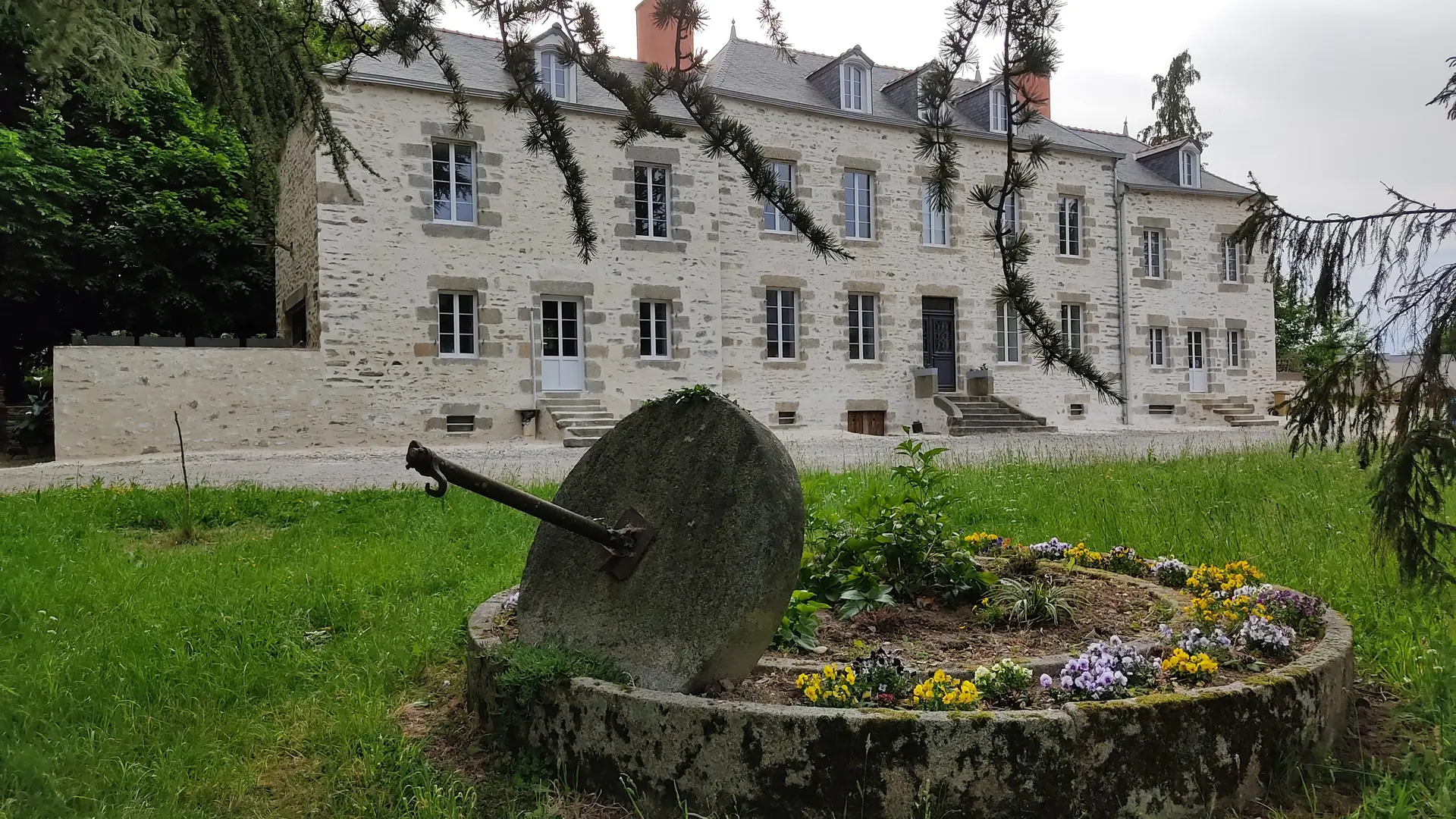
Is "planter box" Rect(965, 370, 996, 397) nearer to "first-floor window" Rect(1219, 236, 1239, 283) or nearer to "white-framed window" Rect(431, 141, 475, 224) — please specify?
"first-floor window" Rect(1219, 236, 1239, 283)

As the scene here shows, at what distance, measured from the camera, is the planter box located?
18.8 metres

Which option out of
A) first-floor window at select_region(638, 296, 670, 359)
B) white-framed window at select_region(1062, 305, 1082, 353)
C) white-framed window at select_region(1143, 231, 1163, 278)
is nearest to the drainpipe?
white-framed window at select_region(1143, 231, 1163, 278)

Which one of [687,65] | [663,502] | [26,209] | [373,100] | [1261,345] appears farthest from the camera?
[1261,345]

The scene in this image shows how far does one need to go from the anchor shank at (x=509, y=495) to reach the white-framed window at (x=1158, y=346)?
2131 cm

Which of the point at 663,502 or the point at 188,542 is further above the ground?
the point at 663,502

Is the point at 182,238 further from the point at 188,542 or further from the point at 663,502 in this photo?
the point at 663,502

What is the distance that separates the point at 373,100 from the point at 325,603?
474 inches

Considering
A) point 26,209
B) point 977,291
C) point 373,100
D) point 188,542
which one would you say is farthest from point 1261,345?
point 26,209

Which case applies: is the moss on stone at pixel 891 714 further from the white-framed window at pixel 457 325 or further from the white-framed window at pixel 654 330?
the white-framed window at pixel 654 330

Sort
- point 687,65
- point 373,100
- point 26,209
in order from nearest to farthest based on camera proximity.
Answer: point 687,65
point 373,100
point 26,209

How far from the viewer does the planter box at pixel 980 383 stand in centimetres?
1881

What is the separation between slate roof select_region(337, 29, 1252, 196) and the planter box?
4.58 m

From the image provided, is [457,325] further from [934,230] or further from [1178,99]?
[1178,99]

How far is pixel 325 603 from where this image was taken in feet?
13.5
